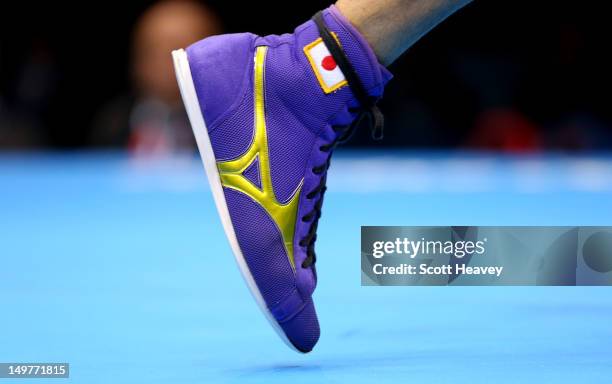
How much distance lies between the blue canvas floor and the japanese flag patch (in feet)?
0.99

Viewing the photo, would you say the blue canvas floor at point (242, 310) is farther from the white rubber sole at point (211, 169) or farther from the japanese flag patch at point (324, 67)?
the japanese flag patch at point (324, 67)

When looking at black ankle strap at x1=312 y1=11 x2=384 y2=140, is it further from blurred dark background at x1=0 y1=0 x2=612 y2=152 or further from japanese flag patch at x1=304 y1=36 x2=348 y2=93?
blurred dark background at x1=0 y1=0 x2=612 y2=152

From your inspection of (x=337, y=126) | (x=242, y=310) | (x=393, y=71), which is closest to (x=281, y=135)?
(x=337, y=126)

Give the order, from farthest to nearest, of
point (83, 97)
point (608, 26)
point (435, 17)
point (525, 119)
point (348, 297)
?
1. point (83, 97)
2. point (608, 26)
3. point (525, 119)
4. point (348, 297)
5. point (435, 17)

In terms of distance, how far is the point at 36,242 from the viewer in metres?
2.12

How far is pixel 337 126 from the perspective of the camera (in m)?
1.14

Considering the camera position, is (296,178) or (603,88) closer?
(296,178)

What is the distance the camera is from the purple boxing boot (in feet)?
3.64

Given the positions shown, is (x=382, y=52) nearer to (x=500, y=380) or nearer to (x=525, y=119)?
(x=500, y=380)

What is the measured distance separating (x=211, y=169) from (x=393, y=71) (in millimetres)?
5207

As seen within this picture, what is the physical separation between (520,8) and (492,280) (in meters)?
5.32

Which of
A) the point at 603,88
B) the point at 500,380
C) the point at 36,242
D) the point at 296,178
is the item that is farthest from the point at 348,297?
the point at 603,88

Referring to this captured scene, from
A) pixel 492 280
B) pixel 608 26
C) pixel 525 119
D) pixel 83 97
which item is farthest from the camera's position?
pixel 83 97

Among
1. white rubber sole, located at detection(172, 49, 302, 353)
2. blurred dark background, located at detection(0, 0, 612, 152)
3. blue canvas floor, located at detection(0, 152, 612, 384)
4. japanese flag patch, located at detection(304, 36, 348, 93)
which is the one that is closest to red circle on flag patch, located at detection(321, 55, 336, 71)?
japanese flag patch, located at detection(304, 36, 348, 93)
